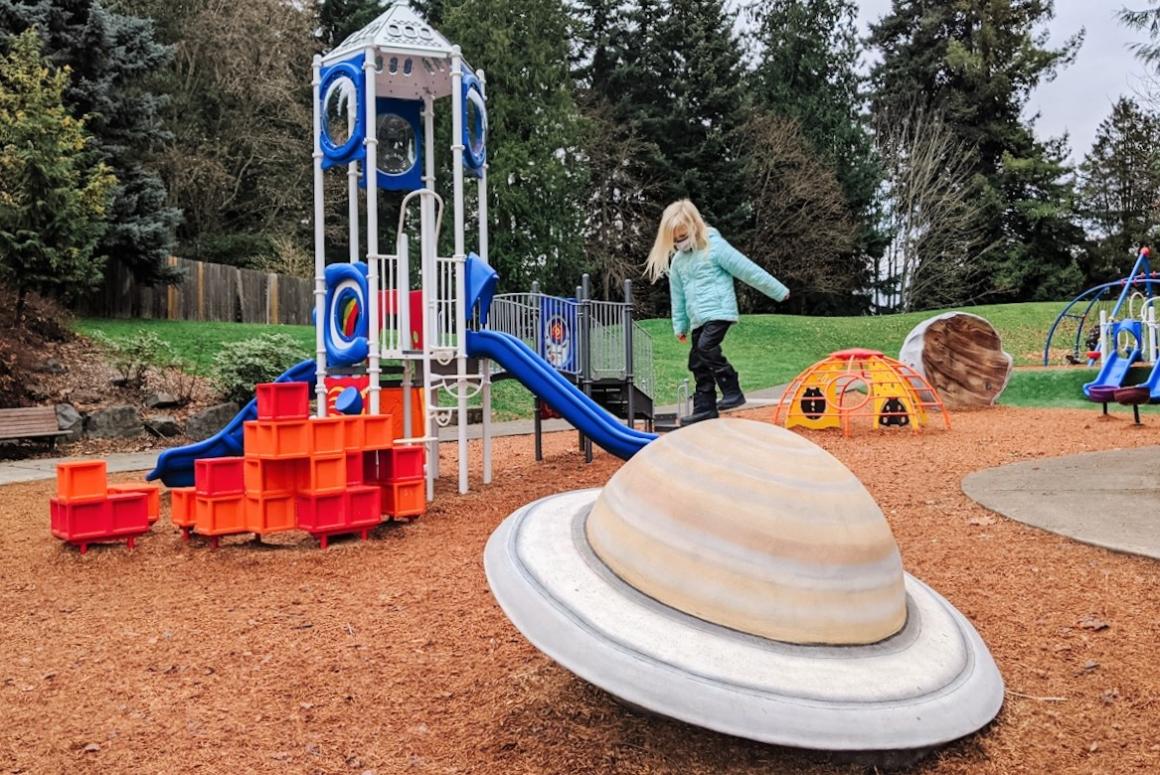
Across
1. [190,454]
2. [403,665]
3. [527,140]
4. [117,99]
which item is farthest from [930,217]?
[403,665]

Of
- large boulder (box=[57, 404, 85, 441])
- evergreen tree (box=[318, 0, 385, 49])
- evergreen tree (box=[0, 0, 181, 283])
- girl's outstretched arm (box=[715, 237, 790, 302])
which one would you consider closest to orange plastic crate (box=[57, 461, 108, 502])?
girl's outstretched arm (box=[715, 237, 790, 302])

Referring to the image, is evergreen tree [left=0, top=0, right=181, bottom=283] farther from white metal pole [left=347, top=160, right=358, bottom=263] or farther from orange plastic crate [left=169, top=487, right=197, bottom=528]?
orange plastic crate [left=169, top=487, right=197, bottom=528]

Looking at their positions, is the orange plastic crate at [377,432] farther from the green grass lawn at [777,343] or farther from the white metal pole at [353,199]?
the green grass lawn at [777,343]

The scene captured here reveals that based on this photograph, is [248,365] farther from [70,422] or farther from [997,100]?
[997,100]

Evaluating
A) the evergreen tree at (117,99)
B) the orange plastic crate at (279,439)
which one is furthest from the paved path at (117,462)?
the evergreen tree at (117,99)

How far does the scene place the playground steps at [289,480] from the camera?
17.7 feet

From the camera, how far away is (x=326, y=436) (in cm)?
548

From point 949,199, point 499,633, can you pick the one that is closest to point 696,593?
point 499,633

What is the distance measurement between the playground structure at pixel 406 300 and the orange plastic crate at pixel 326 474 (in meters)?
1.22

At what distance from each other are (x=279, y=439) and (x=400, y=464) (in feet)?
2.97

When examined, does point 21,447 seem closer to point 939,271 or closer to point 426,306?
point 426,306

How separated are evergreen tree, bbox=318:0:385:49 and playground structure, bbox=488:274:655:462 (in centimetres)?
2640

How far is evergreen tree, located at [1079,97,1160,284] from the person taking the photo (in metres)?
35.7

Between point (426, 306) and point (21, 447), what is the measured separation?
7098mm
